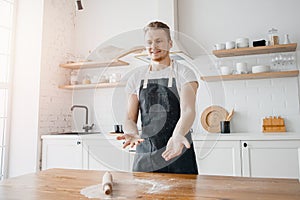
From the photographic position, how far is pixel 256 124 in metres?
2.98

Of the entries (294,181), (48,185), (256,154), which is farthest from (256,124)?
(48,185)

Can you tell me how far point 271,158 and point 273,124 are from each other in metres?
0.62

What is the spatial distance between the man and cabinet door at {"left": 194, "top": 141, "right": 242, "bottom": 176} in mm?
1003

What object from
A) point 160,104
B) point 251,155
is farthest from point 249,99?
point 160,104


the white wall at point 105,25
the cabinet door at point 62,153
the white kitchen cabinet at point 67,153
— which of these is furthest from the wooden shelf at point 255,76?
the cabinet door at point 62,153

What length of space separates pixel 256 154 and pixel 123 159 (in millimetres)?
1296

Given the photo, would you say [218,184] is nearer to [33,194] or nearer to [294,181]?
[294,181]

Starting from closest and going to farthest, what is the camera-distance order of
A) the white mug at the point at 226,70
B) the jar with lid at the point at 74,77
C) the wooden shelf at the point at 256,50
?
1. the wooden shelf at the point at 256,50
2. the white mug at the point at 226,70
3. the jar with lid at the point at 74,77

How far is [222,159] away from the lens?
2.46 metres

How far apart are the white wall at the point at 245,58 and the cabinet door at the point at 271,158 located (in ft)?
2.04

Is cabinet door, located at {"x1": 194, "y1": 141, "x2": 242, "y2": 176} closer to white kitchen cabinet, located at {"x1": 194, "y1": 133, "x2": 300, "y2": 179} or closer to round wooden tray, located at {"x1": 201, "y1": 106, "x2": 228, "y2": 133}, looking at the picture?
white kitchen cabinet, located at {"x1": 194, "y1": 133, "x2": 300, "y2": 179}

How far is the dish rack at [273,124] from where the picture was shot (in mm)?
2834

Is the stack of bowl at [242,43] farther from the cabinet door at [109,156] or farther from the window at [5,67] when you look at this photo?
the window at [5,67]

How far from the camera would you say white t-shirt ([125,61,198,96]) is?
142cm
